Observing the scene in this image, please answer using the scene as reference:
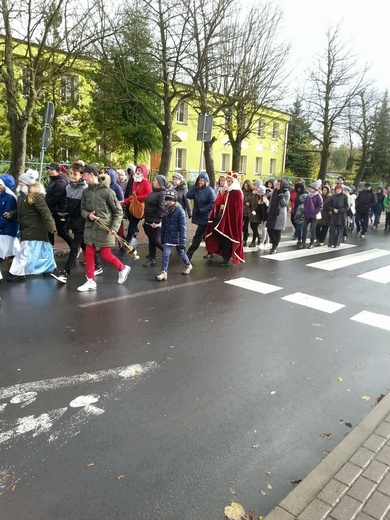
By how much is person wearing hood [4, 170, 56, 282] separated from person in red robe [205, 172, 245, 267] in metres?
3.47

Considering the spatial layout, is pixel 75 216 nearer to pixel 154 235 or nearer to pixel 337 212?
pixel 154 235

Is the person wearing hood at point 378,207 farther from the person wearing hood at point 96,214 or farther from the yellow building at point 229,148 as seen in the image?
the person wearing hood at point 96,214

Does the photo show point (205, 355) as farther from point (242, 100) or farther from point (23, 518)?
point (242, 100)

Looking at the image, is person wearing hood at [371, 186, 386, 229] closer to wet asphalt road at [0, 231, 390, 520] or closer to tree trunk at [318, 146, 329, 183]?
wet asphalt road at [0, 231, 390, 520]

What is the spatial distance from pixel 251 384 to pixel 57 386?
1.74 meters

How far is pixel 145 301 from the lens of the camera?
6.38 m

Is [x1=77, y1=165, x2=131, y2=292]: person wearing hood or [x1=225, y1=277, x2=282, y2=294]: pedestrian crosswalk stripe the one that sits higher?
[x1=77, y1=165, x2=131, y2=292]: person wearing hood

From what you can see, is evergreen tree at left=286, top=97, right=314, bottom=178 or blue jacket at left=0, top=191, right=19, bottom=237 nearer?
blue jacket at left=0, top=191, right=19, bottom=237

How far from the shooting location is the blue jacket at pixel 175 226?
25.3 ft

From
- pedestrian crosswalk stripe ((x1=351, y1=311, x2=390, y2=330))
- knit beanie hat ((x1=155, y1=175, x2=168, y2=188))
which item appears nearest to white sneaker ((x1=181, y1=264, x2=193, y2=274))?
knit beanie hat ((x1=155, y1=175, x2=168, y2=188))

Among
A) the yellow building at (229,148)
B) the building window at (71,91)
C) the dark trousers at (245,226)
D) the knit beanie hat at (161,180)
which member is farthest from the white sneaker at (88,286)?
the yellow building at (229,148)

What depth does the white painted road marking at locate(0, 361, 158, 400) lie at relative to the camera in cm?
368

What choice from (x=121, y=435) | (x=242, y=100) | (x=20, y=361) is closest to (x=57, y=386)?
(x=20, y=361)

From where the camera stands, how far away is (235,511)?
2.53 metres
